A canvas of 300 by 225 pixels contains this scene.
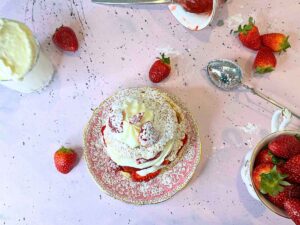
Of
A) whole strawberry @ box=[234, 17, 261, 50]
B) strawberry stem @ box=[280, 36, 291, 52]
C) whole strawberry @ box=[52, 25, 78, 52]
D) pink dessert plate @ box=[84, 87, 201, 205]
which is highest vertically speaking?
whole strawberry @ box=[52, 25, 78, 52]

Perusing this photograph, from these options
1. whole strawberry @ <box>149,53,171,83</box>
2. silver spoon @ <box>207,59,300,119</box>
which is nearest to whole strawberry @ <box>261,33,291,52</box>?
silver spoon @ <box>207,59,300,119</box>

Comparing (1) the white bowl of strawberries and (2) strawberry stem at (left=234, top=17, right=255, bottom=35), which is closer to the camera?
(1) the white bowl of strawberries

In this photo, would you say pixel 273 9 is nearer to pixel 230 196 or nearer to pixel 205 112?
pixel 205 112

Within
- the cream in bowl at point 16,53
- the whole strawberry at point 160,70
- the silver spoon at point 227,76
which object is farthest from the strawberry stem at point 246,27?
the cream in bowl at point 16,53

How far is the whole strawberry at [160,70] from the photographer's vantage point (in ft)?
4.67

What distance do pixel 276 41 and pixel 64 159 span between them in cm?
75

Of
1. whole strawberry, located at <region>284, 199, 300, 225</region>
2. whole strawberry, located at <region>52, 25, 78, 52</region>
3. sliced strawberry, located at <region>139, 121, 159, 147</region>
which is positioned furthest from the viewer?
whole strawberry, located at <region>52, 25, 78, 52</region>

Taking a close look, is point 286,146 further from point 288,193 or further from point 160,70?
point 160,70

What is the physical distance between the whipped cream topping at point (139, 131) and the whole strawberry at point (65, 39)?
0.25 m

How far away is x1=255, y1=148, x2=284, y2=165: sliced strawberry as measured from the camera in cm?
121

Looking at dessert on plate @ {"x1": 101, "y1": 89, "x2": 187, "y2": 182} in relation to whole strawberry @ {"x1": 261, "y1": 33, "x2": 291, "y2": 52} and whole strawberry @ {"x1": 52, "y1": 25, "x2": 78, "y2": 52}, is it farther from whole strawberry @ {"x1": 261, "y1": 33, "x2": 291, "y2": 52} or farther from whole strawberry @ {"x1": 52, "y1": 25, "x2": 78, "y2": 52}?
whole strawberry @ {"x1": 261, "y1": 33, "x2": 291, "y2": 52}

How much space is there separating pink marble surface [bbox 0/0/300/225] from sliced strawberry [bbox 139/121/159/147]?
0.79ft

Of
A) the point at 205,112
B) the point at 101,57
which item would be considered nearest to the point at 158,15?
the point at 101,57

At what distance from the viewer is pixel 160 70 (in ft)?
4.67
